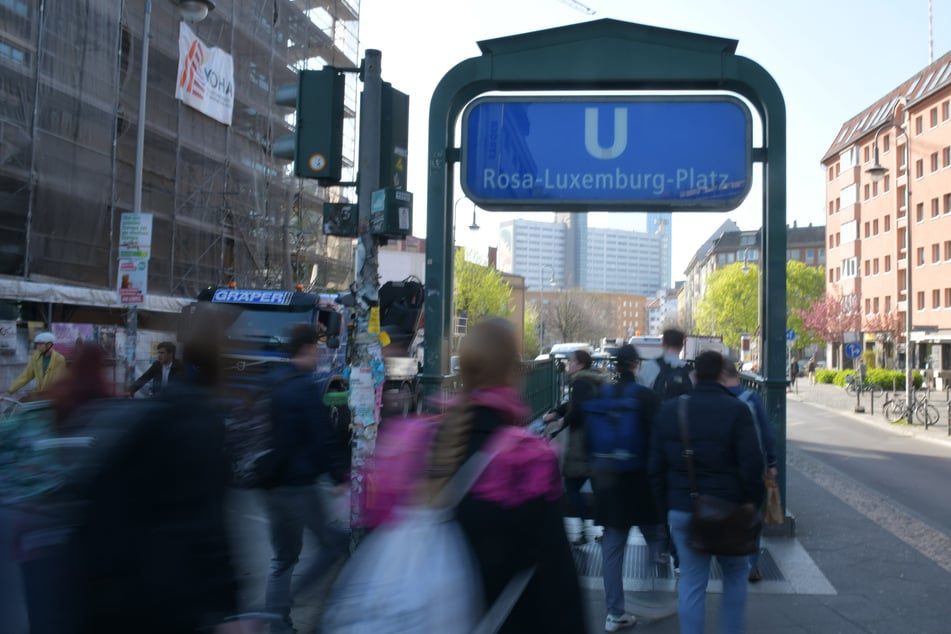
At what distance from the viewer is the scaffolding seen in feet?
66.7

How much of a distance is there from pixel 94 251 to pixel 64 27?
5.68 meters

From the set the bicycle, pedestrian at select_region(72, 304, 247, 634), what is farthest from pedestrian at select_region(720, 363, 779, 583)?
the bicycle

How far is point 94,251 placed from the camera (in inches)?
894

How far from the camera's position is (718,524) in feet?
14.3

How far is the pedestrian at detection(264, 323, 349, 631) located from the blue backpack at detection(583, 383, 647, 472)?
1657mm

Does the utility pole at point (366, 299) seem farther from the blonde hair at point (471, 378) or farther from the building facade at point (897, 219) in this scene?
the building facade at point (897, 219)

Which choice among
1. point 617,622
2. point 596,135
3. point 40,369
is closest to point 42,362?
→ point 40,369

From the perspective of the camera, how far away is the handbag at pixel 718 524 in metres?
4.34

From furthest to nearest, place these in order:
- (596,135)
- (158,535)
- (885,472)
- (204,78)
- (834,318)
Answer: (834,318)
(204,78)
(885,472)
(596,135)
(158,535)

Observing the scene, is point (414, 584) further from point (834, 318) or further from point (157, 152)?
point (834, 318)

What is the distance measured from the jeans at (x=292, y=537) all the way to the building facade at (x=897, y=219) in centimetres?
4204

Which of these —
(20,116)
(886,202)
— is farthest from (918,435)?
(886,202)

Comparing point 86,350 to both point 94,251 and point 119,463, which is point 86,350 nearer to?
point 119,463

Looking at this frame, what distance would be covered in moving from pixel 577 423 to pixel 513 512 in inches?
171
